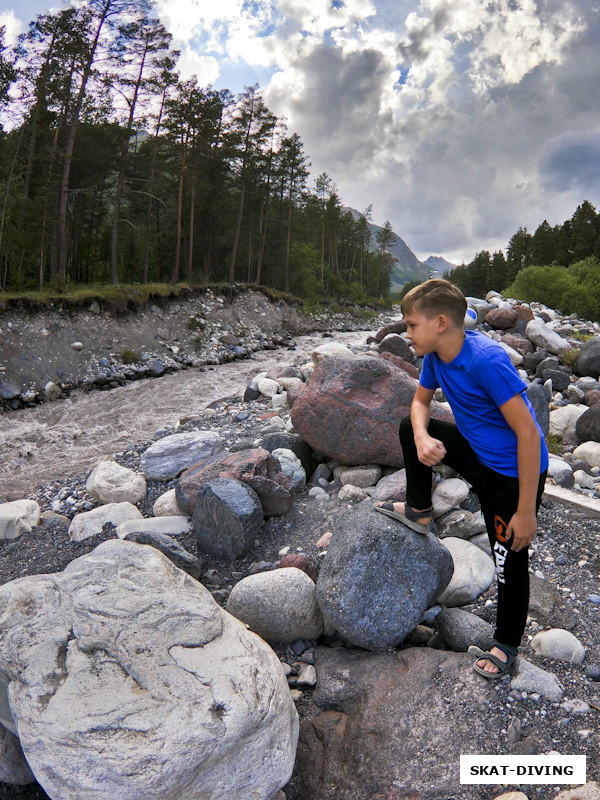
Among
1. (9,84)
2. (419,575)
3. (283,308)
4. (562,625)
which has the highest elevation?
(9,84)

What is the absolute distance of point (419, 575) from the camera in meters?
3.22

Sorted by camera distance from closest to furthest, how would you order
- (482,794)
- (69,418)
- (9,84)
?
(482,794)
(69,418)
(9,84)

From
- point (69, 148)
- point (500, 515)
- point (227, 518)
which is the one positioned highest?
point (69, 148)

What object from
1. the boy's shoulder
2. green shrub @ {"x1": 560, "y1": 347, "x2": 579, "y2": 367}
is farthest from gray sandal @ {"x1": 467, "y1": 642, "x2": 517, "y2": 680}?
green shrub @ {"x1": 560, "y1": 347, "x2": 579, "y2": 367}

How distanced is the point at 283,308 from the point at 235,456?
84.4 ft

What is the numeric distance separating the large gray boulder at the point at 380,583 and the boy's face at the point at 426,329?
51.4 inches

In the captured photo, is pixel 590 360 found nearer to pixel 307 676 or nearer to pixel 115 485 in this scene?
pixel 115 485

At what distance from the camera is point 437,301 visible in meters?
2.61

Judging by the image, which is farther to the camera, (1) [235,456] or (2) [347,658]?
(1) [235,456]

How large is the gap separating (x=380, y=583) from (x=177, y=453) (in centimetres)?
392

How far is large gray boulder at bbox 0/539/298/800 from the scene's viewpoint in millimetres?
1990

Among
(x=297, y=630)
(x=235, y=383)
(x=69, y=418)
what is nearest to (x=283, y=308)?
(x=235, y=383)

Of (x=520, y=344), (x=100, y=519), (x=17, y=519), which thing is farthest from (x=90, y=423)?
(x=520, y=344)

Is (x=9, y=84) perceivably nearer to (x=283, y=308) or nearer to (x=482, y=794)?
(x=283, y=308)
